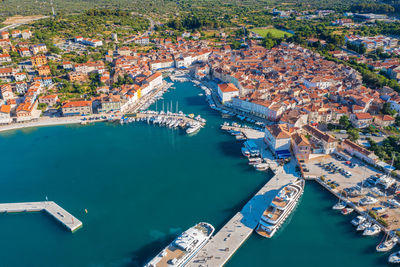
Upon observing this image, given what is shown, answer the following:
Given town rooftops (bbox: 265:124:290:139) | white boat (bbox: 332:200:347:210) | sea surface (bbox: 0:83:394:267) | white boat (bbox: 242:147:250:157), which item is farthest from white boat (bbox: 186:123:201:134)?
white boat (bbox: 332:200:347:210)

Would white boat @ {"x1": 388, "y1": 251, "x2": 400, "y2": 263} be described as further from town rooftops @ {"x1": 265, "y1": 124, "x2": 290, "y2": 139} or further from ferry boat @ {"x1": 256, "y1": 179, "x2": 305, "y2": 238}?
town rooftops @ {"x1": 265, "y1": 124, "x2": 290, "y2": 139}

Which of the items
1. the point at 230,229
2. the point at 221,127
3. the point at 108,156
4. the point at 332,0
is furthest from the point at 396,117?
the point at 332,0

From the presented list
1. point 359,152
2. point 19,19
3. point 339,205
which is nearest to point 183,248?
point 339,205

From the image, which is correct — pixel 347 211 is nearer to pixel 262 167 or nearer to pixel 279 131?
pixel 262 167

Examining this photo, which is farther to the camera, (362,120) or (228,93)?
(228,93)

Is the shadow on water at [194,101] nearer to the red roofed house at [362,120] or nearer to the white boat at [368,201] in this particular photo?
the red roofed house at [362,120]
